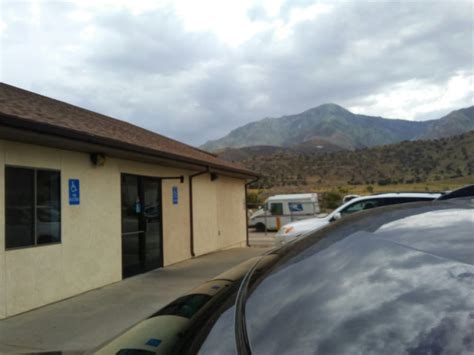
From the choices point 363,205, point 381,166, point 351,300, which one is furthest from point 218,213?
point 381,166

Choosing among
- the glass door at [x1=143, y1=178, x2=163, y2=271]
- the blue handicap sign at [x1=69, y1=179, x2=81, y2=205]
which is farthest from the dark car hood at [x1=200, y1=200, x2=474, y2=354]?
the glass door at [x1=143, y1=178, x2=163, y2=271]

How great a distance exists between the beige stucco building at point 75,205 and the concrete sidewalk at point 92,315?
1.10 feet

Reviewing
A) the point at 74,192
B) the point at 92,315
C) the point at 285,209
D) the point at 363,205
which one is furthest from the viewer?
the point at 285,209

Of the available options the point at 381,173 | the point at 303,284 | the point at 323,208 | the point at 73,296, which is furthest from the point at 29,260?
the point at 381,173

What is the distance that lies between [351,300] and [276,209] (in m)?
27.7

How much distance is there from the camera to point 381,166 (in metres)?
57.8

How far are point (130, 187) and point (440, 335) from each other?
10.5 meters

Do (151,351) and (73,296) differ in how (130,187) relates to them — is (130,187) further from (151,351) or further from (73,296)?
(151,351)

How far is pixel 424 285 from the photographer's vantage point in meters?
1.29

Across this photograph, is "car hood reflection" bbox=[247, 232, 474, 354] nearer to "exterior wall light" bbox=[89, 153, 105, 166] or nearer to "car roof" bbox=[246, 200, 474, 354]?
"car roof" bbox=[246, 200, 474, 354]

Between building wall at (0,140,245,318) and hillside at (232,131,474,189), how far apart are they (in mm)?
39278

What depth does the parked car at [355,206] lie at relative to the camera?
1077cm

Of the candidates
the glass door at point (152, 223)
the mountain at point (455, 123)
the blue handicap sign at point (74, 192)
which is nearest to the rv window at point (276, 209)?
the glass door at point (152, 223)

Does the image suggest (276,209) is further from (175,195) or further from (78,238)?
(78,238)
